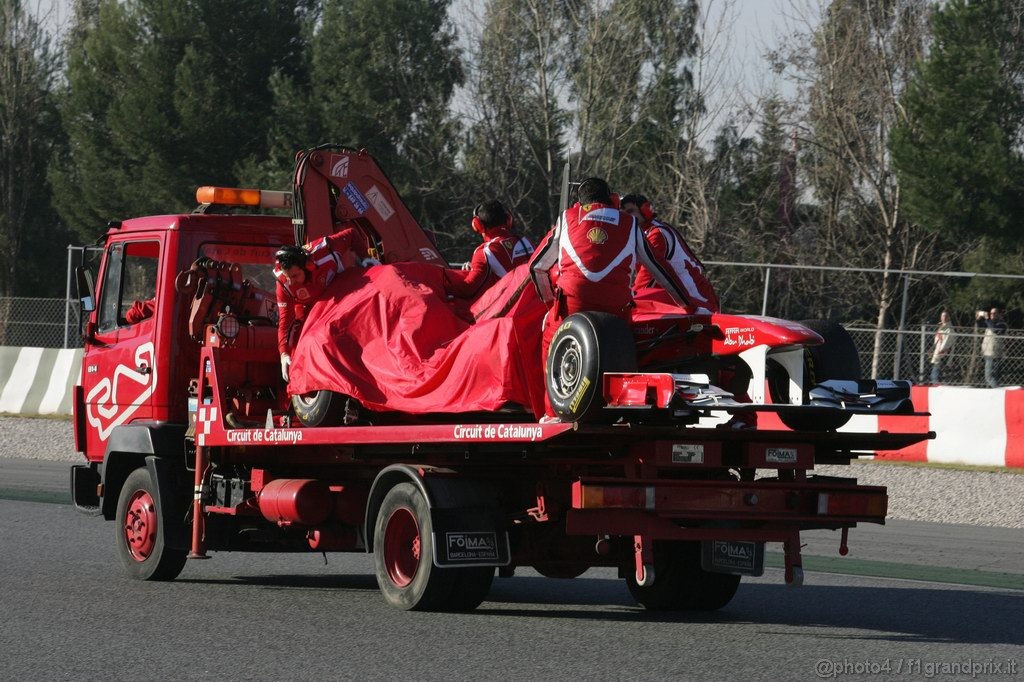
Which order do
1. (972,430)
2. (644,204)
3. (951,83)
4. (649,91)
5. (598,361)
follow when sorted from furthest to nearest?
(649,91)
(951,83)
(972,430)
(644,204)
(598,361)

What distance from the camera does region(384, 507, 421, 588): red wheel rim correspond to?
9250 mm

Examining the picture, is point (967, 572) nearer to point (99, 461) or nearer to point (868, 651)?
point (868, 651)

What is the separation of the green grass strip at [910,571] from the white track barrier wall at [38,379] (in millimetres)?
15276

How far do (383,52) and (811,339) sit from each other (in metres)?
33.4

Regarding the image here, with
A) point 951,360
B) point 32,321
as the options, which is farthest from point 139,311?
point 32,321

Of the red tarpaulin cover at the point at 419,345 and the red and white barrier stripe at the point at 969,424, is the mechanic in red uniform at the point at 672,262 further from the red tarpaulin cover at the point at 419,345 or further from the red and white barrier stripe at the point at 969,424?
the red and white barrier stripe at the point at 969,424

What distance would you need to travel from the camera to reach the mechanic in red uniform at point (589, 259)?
339 inches

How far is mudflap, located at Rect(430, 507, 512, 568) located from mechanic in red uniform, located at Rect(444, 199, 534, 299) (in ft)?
6.02

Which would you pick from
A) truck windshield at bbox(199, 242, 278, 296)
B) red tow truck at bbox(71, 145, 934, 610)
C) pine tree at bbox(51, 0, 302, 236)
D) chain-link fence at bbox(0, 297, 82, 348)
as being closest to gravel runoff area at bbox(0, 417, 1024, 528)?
red tow truck at bbox(71, 145, 934, 610)

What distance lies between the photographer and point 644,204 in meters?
10.3

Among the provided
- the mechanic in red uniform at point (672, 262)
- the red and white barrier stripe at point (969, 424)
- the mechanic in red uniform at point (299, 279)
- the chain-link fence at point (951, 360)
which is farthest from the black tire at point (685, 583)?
the chain-link fence at point (951, 360)

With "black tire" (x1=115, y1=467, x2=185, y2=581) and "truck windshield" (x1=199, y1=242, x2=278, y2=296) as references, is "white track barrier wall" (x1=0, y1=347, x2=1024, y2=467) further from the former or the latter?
"black tire" (x1=115, y1=467, x2=185, y2=581)

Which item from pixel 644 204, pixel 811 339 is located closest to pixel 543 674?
pixel 811 339

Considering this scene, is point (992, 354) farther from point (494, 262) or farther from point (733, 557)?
point (733, 557)
